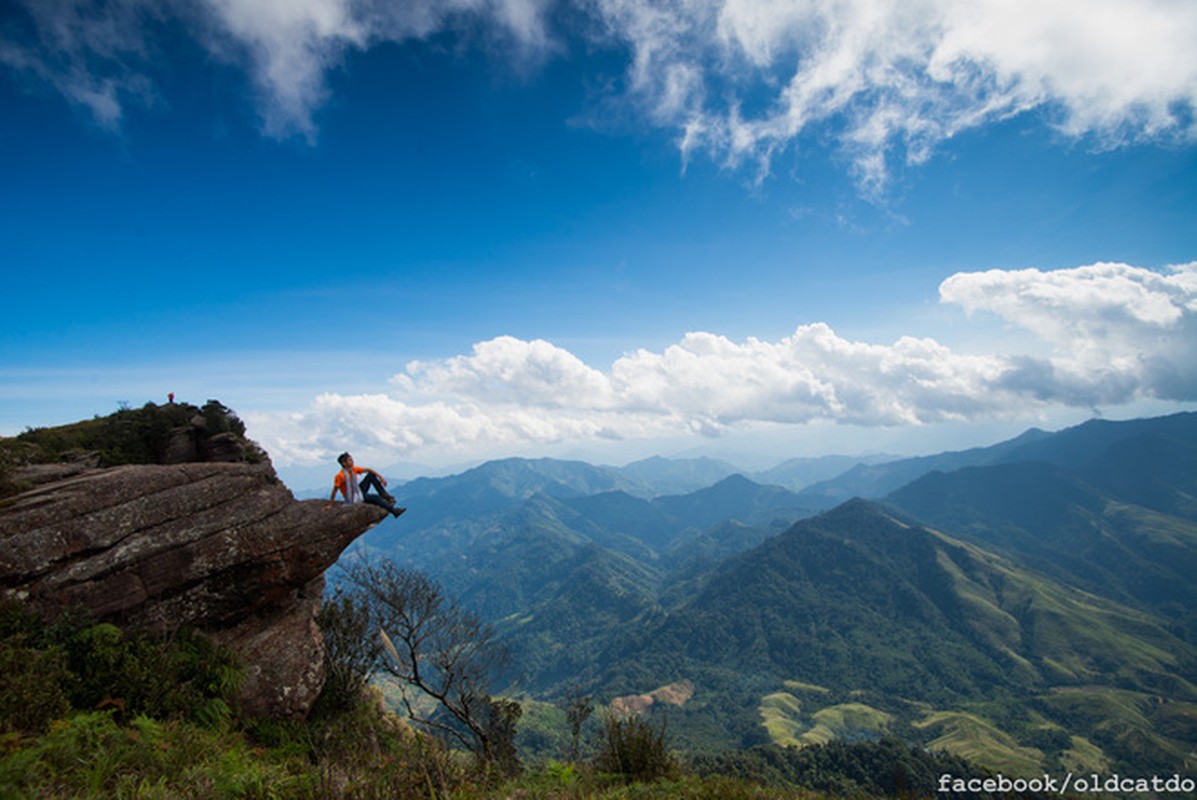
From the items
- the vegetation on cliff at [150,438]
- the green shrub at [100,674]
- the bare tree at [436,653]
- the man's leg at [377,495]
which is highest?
the vegetation on cliff at [150,438]

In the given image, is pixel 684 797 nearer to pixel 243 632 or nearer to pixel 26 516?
pixel 243 632

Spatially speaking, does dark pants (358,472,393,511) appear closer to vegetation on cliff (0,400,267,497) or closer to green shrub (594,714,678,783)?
vegetation on cliff (0,400,267,497)

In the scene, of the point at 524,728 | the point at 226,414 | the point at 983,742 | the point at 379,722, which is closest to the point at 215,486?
the point at 379,722

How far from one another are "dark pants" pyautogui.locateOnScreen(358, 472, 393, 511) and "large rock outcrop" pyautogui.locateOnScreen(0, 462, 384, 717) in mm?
978

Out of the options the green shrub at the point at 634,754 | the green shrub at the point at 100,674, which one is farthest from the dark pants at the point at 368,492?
the green shrub at the point at 634,754

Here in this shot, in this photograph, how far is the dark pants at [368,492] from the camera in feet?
70.5

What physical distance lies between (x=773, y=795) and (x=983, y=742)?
227m

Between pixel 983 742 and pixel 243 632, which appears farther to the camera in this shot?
pixel 983 742

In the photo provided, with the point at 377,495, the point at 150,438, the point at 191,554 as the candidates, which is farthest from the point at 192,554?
the point at 150,438

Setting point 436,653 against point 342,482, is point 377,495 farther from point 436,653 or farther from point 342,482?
point 436,653

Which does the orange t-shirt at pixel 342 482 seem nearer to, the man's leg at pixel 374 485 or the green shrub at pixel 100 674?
the man's leg at pixel 374 485

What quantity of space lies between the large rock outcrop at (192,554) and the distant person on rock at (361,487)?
94 cm

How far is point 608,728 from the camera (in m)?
16.3

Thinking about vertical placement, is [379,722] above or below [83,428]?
below
